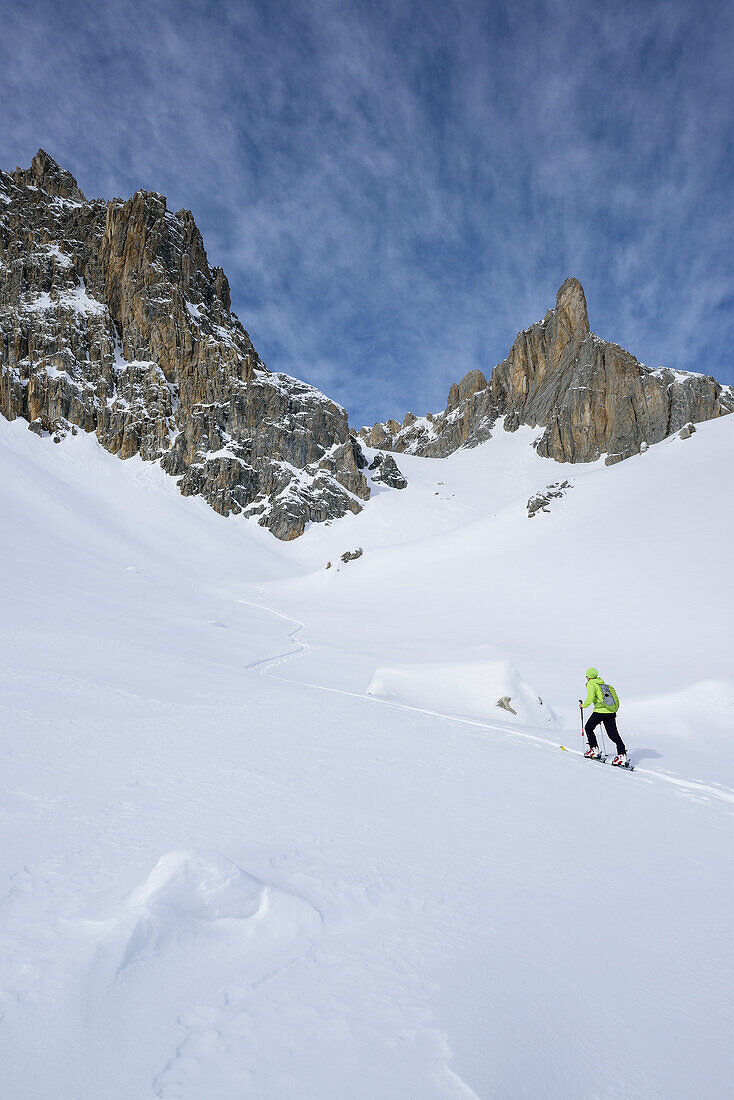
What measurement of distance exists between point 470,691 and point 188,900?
9.19 m

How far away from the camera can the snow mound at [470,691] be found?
34.5 feet

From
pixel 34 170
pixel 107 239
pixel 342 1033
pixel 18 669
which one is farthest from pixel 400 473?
pixel 34 170

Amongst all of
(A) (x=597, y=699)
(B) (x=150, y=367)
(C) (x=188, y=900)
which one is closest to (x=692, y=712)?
(A) (x=597, y=699)

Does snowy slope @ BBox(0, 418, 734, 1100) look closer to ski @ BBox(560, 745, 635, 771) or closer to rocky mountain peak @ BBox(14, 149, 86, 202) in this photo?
ski @ BBox(560, 745, 635, 771)

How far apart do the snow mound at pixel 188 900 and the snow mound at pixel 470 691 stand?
796 centimetres

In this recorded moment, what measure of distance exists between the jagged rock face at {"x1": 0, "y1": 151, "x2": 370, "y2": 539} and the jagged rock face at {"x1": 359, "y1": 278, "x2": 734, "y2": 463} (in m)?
39.4

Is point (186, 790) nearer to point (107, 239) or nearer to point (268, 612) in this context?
point (268, 612)

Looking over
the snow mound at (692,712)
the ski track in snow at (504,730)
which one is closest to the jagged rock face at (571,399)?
the snow mound at (692,712)

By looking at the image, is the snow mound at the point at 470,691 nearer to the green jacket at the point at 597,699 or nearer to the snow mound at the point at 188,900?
the green jacket at the point at 597,699

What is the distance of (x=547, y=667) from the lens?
15.9 meters

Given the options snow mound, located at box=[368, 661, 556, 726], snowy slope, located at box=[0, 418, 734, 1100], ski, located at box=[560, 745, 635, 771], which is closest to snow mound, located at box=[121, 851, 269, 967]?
snowy slope, located at box=[0, 418, 734, 1100]

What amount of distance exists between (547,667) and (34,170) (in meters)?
140

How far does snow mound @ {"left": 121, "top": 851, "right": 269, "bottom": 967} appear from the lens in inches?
93.6

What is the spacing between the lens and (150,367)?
285 feet
